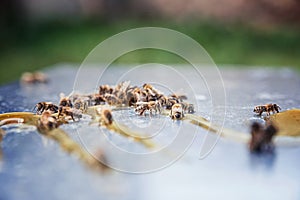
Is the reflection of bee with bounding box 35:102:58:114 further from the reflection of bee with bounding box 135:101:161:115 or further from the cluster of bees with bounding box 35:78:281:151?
the reflection of bee with bounding box 135:101:161:115

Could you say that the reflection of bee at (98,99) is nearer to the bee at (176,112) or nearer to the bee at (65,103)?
the bee at (65,103)

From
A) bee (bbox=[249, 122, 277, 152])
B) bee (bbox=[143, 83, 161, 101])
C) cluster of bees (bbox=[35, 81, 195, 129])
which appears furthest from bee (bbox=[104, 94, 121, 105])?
bee (bbox=[249, 122, 277, 152])

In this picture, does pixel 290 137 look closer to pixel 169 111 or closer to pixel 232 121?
pixel 232 121

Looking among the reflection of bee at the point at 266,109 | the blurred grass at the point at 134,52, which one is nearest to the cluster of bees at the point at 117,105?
the reflection of bee at the point at 266,109

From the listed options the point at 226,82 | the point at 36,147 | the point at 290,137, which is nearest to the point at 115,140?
the point at 36,147

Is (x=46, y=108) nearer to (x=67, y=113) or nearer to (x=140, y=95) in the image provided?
(x=67, y=113)

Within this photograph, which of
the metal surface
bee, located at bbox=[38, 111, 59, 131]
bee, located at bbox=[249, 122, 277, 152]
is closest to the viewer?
the metal surface
